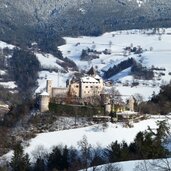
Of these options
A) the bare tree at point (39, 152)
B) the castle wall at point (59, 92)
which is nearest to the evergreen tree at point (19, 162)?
the bare tree at point (39, 152)

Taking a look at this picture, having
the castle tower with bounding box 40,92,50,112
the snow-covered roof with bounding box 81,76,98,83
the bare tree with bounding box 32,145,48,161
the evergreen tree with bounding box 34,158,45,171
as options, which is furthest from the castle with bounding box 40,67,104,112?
the evergreen tree with bounding box 34,158,45,171

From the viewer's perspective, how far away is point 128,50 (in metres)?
135

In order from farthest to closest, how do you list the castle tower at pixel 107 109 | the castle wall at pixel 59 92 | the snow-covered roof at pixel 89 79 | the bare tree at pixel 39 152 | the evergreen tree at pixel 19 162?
the snow-covered roof at pixel 89 79, the castle wall at pixel 59 92, the castle tower at pixel 107 109, the bare tree at pixel 39 152, the evergreen tree at pixel 19 162

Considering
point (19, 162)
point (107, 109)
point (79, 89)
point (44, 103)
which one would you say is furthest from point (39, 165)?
point (79, 89)

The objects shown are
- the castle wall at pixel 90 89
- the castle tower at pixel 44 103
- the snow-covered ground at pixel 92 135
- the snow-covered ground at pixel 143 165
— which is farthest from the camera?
the castle wall at pixel 90 89

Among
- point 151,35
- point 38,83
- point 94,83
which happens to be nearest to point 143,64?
point 38,83

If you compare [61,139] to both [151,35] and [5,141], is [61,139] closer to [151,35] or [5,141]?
[5,141]

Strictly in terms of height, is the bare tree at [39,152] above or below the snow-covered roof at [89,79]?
below

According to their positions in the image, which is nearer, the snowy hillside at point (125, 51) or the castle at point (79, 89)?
the castle at point (79, 89)

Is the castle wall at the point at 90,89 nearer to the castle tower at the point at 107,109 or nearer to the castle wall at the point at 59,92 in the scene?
the castle wall at the point at 59,92

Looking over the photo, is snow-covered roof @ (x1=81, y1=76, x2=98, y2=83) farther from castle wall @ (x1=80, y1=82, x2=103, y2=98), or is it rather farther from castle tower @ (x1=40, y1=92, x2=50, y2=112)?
castle tower @ (x1=40, y1=92, x2=50, y2=112)

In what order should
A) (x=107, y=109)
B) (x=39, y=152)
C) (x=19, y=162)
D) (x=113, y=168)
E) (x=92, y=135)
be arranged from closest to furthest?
(x=113, y=168) → (x=19, y=162) → (x=39, y=152) → (x=92, y=135) → (x=107, y=109)

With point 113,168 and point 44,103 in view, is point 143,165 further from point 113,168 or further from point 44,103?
point 44,103

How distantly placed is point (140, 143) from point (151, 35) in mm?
118566
